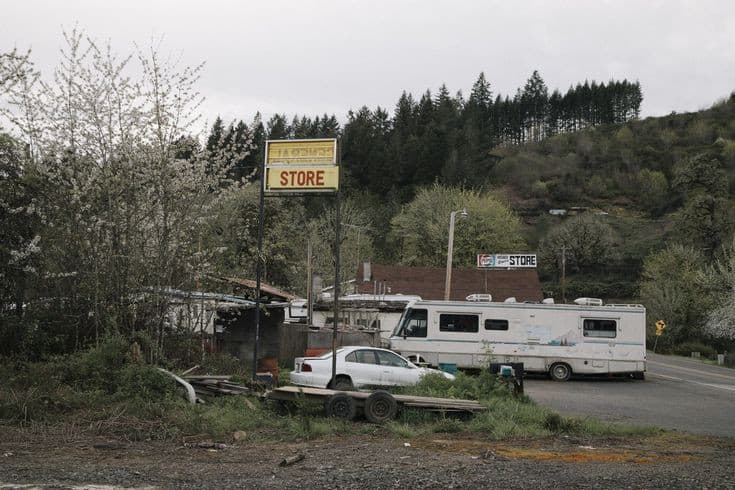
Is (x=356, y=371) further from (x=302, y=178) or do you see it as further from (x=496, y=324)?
(x=496, y=324)

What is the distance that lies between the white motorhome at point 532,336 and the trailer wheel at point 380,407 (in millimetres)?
12369

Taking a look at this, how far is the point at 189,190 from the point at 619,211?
102307mm

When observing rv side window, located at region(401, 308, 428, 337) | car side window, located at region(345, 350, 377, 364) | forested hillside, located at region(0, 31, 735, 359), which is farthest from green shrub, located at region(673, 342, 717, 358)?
car side window, located at region(345, 350, 377, 364)

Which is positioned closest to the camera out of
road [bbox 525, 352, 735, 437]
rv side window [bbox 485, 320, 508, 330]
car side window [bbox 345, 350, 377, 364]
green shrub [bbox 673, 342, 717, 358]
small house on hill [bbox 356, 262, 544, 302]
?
road [bbox 525, 352, 735, 437]

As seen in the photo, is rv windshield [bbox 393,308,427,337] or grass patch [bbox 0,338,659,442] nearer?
grass patch [bbox 0,338,659,442]

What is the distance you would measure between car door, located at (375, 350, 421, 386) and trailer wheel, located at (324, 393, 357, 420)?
15.1 feet

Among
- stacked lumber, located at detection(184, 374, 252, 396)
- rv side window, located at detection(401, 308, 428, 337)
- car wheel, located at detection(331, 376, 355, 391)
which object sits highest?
rv side window, located at detection(401, 308, 428, 337)

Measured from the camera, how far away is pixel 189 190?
55.0 feet

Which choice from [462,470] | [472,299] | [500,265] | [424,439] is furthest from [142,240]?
[500,265]

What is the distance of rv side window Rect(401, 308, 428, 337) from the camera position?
25812mm

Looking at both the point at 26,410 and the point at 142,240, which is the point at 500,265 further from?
the point at 26,410

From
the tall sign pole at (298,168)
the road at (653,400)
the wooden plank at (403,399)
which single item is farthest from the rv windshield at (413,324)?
the wooden plank at (403,399)

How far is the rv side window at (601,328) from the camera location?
1001 inches

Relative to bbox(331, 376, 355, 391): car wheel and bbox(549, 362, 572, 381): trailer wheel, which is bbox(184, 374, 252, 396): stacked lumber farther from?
bbox(549, 362, 572, 381): trailer wheel
